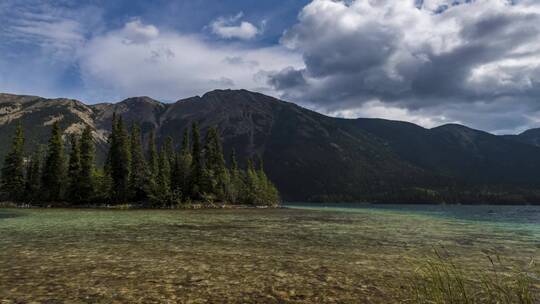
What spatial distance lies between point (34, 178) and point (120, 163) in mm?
27665

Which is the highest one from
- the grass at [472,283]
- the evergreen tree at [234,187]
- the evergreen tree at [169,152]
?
the evergreen tree at [169,152]

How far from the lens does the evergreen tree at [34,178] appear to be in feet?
341

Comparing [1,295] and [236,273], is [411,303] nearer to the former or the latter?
[236,273]

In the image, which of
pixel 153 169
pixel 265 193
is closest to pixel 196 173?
pixel 153 169

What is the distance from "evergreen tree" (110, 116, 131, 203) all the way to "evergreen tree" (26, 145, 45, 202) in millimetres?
21961

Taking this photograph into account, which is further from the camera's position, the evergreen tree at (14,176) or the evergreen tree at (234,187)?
the evergreen tree at (234,187)

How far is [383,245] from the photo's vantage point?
26.9m

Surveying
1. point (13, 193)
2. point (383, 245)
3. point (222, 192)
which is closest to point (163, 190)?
point (222, 192)

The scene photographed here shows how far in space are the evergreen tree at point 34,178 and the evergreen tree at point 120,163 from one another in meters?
22.0

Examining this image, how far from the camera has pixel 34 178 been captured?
356ft

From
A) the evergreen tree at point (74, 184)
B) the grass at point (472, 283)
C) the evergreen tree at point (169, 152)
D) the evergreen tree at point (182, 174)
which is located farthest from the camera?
the evergreen tree at point (169, 152)

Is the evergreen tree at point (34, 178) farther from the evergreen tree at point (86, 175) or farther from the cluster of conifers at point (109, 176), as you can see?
the evergreen tree at point (86, 175)

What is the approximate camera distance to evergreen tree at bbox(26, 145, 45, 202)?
104 metres

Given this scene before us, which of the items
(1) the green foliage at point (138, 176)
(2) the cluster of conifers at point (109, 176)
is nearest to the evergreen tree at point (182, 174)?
(2) the cluster of conifers at point (109, 176)
